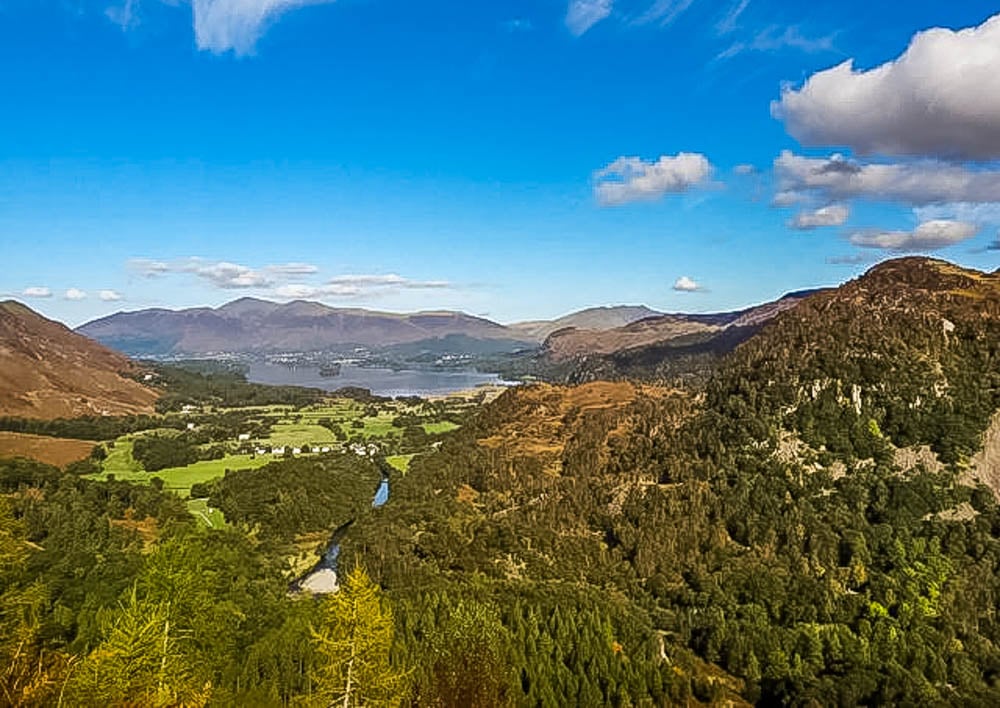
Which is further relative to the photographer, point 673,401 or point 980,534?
point 673,401

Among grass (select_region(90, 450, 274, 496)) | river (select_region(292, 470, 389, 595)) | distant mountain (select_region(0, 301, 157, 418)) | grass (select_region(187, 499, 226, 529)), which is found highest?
distant mountain (select_region(0, 301, 157, 418))

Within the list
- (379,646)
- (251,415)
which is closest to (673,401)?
(379,646)

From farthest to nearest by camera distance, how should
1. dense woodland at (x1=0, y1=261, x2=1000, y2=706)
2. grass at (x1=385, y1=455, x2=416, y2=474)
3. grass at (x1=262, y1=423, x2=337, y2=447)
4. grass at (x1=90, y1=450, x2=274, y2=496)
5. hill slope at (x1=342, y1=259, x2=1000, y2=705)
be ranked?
grass at (x1=262, y1=423, x2=337, y2=447) < grass at (x1=385, y1=455, x2=416, y2=474) < grass at (x1=90, y1=450, x2=274, y2=496) < hill slope at (x1=342, y1=259, x2=1000, y2=705) < dense woodland at (x1=0, y1=261, x2=1000, y2=706)

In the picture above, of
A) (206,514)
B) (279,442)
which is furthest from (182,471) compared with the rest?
(279,442)

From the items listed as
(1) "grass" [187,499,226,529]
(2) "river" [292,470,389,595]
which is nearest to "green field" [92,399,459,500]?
(1) "grass" [187,499,226,529]

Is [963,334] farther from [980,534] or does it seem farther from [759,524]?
[759,524]

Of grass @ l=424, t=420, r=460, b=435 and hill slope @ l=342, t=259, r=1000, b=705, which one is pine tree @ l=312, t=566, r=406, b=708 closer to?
hill slope @ l=342, t=259, r=1000, b=705
